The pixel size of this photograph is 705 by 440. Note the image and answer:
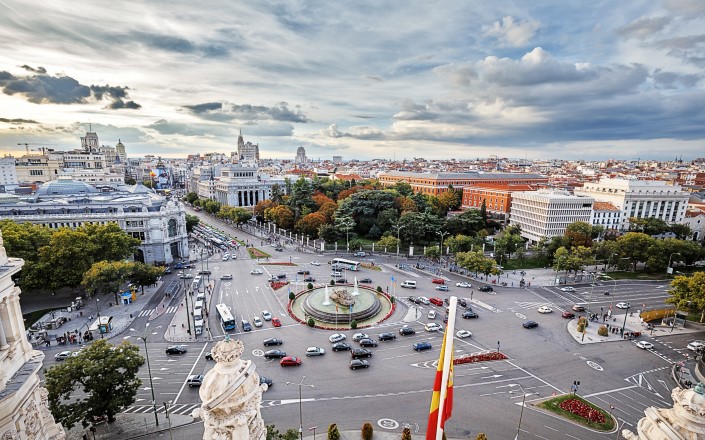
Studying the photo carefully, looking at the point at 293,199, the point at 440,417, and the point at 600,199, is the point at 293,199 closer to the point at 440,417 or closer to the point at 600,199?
the point at 600,199

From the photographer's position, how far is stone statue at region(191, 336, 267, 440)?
265 inches

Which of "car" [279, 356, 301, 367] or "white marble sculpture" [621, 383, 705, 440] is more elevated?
"white marble sculpture" [621, 383, 705, 440]

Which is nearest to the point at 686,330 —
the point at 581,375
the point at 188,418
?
the point at 581,375

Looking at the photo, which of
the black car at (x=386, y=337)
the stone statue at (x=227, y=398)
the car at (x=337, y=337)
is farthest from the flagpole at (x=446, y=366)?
the black car at (x=386, y=337)

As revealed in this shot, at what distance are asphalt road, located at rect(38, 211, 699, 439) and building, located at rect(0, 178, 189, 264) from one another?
25447 mm

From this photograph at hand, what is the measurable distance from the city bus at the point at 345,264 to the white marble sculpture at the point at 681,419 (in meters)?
52.9

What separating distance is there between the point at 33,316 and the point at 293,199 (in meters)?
57.6

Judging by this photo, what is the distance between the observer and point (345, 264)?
206 feet

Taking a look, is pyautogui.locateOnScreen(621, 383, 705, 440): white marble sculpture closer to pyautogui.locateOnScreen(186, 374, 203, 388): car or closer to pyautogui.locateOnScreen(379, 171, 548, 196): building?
pyautogui.locateOnScreen(186, 374, 203, 388): car

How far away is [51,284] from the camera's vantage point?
4359 centimetres

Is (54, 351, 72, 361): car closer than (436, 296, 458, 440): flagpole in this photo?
No

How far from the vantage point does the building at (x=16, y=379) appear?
11.3m

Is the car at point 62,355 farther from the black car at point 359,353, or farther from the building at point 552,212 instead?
the building at point 552,212

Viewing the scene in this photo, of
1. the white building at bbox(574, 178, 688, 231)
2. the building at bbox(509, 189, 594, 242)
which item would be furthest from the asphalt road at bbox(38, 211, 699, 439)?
the white building at bbox(574, 178, 688, 231)
